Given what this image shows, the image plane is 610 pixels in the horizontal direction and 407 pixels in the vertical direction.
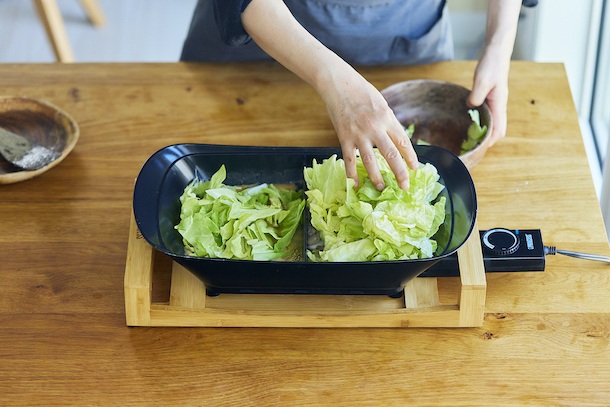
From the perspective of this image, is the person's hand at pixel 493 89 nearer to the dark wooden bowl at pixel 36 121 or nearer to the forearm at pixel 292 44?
the forearm at pixel 292 44

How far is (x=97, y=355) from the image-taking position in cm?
99

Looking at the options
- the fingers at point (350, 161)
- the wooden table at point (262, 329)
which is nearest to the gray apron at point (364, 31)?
the wooden table at point (262, 329)

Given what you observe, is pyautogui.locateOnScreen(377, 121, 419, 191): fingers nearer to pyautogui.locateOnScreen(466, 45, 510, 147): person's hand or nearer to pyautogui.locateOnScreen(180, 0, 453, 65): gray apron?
pyautogui.locateOnScreen(466, 45, 510, 147): person's hand

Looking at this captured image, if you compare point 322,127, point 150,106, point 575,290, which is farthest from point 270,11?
point 575,290

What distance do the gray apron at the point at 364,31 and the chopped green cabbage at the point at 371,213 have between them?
491mm

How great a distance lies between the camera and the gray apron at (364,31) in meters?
1.37

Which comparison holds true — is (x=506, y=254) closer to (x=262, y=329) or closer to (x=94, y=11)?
(x=262, y=329)

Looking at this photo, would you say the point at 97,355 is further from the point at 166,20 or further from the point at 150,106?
the point at 166,20

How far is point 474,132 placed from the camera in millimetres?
1239

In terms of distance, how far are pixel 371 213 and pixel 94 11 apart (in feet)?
9.19

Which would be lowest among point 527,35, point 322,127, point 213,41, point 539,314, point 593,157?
point 593,157

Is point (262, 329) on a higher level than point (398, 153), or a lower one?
lower

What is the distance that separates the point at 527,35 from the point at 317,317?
1925 millimetres

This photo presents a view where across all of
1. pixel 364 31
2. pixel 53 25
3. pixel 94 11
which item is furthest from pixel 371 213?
pixel 94 11
